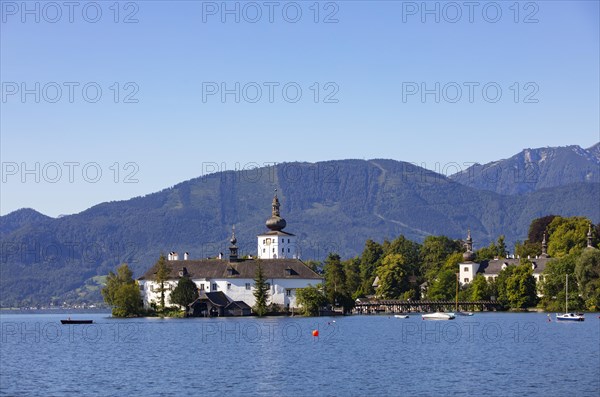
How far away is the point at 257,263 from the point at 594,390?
90.4 meters

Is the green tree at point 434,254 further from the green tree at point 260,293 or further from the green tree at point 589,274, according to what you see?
the green tree at point 260,293

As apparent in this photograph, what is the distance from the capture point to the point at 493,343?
7762 cm

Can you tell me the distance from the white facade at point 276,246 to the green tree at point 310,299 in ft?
76.0

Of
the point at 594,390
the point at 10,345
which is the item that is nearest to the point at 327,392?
the point at 594,390

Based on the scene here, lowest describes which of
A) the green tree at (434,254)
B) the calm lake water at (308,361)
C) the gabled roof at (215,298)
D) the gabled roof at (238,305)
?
the calm lake water at (308,361)

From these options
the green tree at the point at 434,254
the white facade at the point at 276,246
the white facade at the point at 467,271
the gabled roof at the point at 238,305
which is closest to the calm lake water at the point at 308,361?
the gabled roof at the point at 238,305

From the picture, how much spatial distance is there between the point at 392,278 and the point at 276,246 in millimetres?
17523

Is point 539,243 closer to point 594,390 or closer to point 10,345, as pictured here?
point 10,345

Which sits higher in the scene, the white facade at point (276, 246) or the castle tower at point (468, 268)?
the white facade at point (276, 246)

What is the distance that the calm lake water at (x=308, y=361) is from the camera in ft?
164

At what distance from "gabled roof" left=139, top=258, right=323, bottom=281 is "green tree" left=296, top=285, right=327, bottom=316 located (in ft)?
19.7

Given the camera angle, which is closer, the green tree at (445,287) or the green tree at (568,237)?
the green tree at (445,287)

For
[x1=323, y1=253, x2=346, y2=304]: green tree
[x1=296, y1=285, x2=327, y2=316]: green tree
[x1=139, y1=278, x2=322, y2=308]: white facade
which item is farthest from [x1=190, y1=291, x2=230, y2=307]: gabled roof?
[x1=323, y1=253, x2=346, y2=304]: green tree

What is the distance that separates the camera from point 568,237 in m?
161
